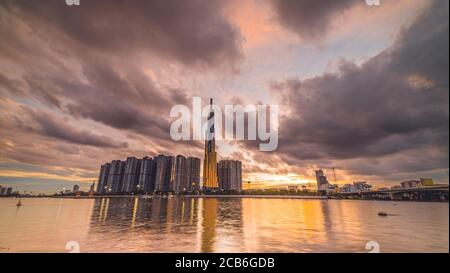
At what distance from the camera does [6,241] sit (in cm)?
2002

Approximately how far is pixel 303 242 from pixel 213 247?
9397 mm

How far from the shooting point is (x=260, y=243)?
1909cm
